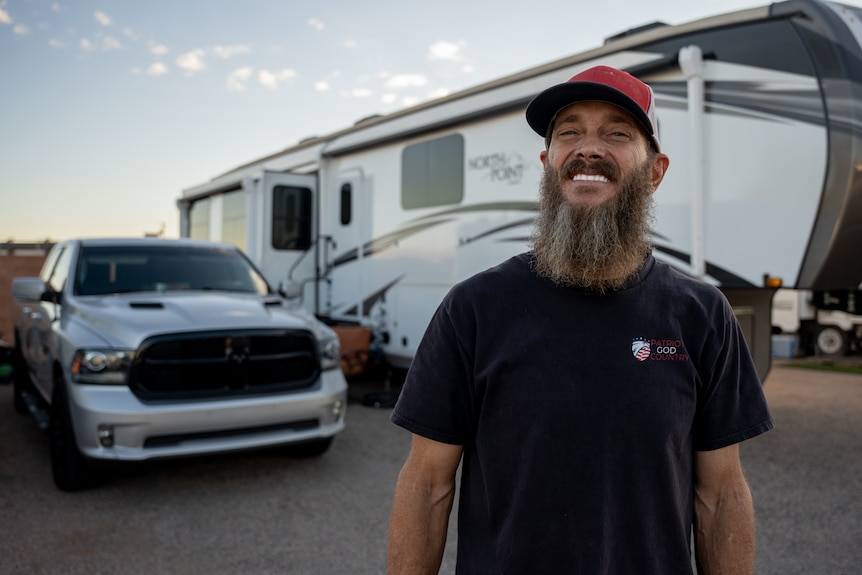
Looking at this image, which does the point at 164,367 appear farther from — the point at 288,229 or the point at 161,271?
the point at 288,229

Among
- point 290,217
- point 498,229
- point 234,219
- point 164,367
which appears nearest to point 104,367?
point 164,367

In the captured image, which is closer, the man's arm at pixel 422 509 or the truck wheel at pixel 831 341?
the man's arm at pixel 422 509

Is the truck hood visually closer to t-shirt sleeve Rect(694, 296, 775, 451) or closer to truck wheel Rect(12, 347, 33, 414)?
truck wheel Rect(12, 347, 33, 414)

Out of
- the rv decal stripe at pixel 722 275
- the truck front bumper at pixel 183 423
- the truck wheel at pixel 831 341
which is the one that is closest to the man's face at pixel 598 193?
the truck front bumper at pixel 183 423

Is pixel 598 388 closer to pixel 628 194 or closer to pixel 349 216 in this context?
pixel 628 194

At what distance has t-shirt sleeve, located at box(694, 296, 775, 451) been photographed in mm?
1618

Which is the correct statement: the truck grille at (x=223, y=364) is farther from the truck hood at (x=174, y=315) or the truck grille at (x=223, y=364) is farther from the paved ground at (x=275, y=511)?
the paved ground at (x=275, y=511)

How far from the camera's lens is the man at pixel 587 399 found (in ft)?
4.93

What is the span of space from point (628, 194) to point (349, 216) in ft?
24.8

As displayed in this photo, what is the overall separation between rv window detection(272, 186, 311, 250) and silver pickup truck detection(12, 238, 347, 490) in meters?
3.46

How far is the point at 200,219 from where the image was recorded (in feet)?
41.1

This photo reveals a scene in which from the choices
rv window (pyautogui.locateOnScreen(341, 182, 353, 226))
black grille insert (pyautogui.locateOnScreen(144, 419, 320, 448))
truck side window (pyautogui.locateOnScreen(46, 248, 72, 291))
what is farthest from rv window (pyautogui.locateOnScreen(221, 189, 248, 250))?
black grille insert (pyautogui.locateOnScreen(144, 419, 320, 448))

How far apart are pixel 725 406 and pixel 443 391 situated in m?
0.62

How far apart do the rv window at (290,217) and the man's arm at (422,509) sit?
8.19m
